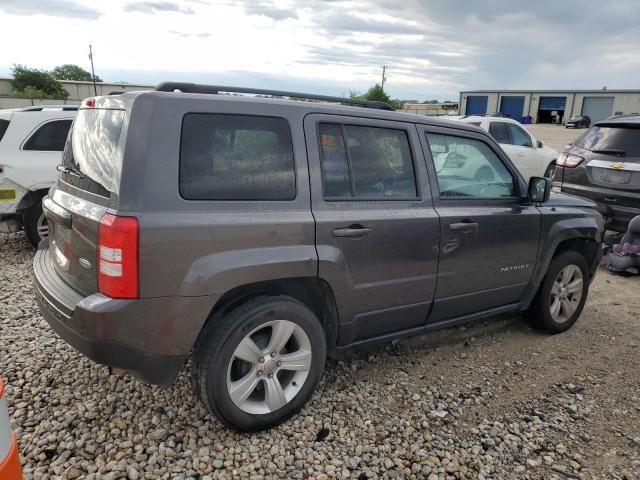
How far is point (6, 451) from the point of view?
1.56 metres

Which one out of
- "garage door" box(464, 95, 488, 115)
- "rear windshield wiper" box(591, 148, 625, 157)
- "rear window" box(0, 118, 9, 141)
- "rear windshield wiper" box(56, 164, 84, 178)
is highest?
"garage door" box(464, 95, 488, 115)

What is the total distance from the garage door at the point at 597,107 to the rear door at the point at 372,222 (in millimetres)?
56465

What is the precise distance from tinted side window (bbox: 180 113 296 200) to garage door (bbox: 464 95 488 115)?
207ft

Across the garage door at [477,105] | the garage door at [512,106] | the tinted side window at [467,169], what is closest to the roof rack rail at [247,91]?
the tinted side window at [467,169]

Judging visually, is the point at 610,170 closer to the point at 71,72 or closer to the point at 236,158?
the point at 236,158

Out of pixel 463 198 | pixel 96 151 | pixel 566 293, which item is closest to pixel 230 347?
pixel 96 151

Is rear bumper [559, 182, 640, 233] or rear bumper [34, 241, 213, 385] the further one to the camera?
rear bumper [559, 182, 640, 233]

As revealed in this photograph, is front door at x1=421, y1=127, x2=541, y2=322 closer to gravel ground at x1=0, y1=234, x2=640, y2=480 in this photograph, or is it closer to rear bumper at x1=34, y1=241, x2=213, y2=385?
gravel ground at x1=0, y1=234, x2=640, y2=480

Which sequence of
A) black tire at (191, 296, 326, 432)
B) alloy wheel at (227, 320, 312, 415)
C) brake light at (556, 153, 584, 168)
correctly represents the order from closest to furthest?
1. black tire at (191, 296, 326, 432)
2. alloy wheel at (227, 320, 312, 415)
3. brake light at (556, 153, 584, 168)

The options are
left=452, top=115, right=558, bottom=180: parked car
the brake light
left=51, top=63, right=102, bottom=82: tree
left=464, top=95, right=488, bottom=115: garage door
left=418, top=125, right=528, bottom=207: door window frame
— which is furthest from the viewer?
left=51, top=63, right=102, bottom=82: tree

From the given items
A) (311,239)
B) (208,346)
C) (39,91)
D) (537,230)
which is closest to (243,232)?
(311,239)

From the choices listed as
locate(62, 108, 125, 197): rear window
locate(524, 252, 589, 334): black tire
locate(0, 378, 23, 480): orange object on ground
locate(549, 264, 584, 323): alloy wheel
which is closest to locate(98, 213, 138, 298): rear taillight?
locate(62, 108, 125, 197): rear window

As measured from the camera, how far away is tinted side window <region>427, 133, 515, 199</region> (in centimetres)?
341

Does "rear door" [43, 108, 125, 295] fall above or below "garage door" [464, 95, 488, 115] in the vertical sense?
below
